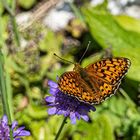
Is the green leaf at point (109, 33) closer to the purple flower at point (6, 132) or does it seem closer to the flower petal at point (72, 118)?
the flower petal at point (72, 118)

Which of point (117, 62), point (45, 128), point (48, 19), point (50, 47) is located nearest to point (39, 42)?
point (50, 47)

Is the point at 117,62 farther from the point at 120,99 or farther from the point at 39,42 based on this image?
the point at 39,42

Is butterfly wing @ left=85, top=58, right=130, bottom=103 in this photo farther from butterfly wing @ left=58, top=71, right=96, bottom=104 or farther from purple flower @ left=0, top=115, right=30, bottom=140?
purple flower @ left=0, top=115, right=30, bottom=140

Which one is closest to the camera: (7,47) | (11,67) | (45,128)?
(45,128)

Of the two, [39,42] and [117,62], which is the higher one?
[117,62]

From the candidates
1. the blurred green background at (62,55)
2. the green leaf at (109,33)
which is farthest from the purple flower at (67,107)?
the green leaf at (109,33)

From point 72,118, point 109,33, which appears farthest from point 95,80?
point 109,33
